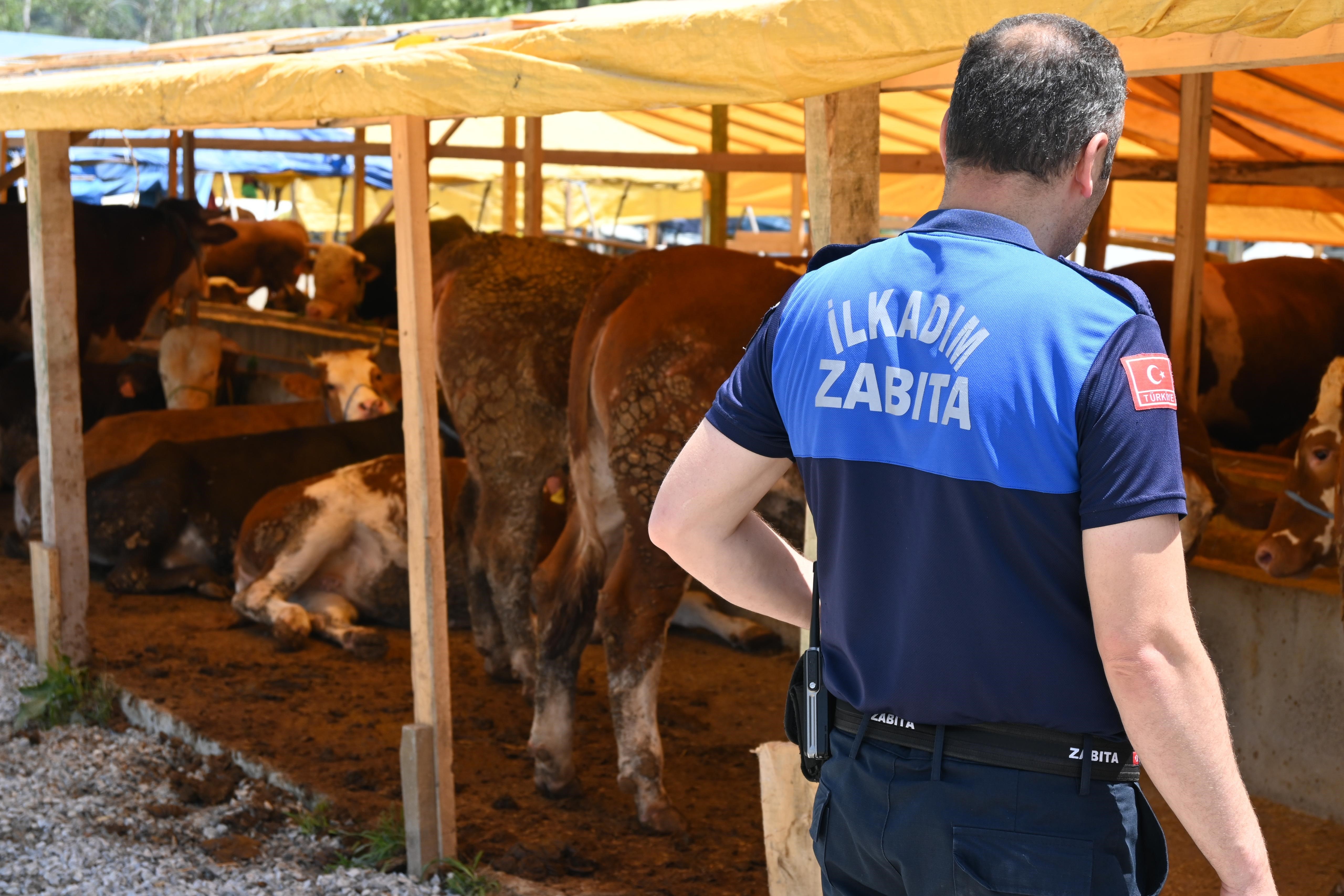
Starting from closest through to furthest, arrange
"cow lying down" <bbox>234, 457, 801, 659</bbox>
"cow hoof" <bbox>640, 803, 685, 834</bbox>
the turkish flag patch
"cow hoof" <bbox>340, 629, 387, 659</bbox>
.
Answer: the turkish flag patch
"cow hoof" <bbox>640, 803, 685, 834</bbox>
"cow hoof" <bbox>340, 629, 387, 659</bbox>
"cow lying down" <bbox>234, 457, 801, 659</bbox>

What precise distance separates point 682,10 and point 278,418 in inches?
235

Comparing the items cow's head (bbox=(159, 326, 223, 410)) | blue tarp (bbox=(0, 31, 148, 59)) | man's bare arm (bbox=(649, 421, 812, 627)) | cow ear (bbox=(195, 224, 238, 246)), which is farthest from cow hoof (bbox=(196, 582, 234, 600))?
blue tarp (bbox=(0, 31, 148, 59))

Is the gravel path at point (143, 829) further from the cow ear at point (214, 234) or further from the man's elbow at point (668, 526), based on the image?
the cow ear at point (214, 234)

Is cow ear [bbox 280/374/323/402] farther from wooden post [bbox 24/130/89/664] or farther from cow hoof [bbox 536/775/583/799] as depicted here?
cow hoof [bbox 536/775/583/799]

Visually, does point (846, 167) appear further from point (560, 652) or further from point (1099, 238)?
point (1099, 238)

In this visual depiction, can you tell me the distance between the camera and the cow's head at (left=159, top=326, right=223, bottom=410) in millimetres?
8938

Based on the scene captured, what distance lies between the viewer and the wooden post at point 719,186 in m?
8.99

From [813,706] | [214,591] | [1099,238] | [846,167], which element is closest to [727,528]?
[813,706]

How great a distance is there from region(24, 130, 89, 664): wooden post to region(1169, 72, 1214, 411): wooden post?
14.1 feet

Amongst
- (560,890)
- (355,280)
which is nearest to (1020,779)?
(560,890)

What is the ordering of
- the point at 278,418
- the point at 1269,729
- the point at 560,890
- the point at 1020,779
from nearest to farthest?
the point at 1020,779 < the point at 560,890 < the point at 1269,729 < the point at 278,418

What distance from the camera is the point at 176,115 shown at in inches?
153

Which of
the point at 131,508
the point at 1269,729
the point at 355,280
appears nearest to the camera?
the point at 1269,729

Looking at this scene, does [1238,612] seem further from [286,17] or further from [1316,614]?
[286,17]
